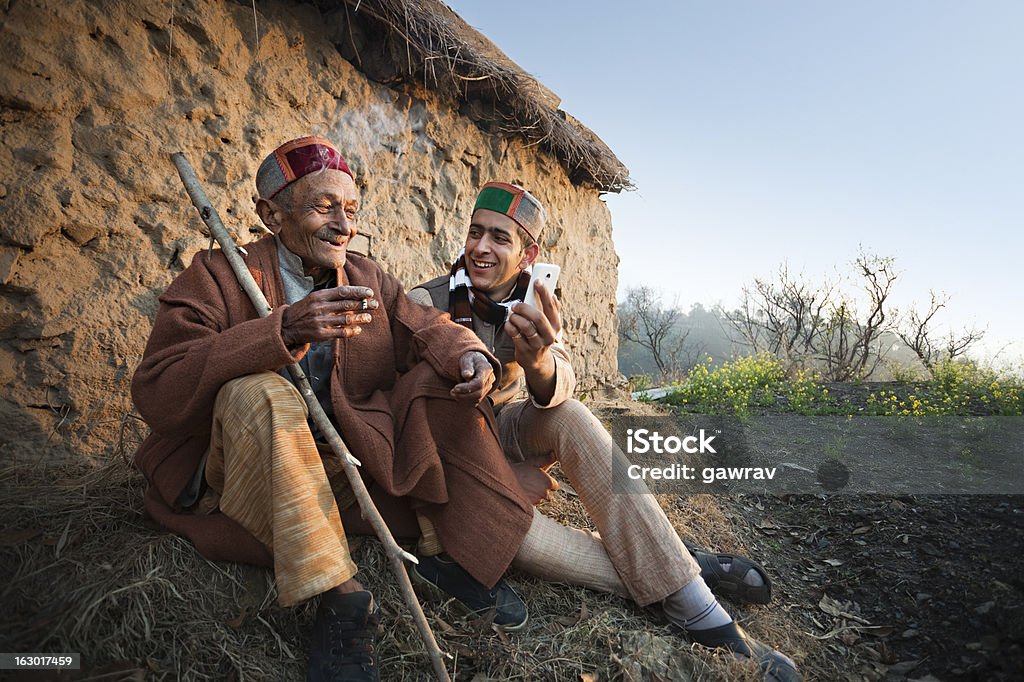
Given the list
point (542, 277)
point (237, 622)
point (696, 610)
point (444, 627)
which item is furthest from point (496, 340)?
point (237, 622)

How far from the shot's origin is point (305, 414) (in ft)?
5.38

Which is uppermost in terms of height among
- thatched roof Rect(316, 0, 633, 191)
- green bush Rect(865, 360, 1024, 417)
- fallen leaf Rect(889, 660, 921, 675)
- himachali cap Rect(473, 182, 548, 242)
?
thatched roof Rect(316, 0, 633, 191)

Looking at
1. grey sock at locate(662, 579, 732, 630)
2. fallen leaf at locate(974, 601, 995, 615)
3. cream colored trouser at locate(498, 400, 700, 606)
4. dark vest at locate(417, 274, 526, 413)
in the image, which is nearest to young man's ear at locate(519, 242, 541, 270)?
dark vest at locate(417, 274, 526, 413)

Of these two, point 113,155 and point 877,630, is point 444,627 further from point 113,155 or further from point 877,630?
point 113,155

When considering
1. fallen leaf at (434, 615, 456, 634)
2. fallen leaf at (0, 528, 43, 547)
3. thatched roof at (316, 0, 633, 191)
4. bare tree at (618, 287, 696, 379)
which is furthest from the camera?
bare tree at (618, 287, 696, 379)

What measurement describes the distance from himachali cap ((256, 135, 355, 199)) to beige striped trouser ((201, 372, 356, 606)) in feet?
2.54

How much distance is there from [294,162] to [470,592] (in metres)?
1.60

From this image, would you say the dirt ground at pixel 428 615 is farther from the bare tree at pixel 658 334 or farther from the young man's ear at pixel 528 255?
the bare tree at pixel 658 334

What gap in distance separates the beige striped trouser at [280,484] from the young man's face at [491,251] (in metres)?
1.05

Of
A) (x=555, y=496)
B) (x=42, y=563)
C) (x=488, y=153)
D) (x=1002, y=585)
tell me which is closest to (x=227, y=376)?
(x=42, y=563)

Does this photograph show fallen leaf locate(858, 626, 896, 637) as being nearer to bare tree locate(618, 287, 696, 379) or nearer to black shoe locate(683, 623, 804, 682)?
black shoe locate(683, 623, 804, 682)

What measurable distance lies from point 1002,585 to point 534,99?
4113mm

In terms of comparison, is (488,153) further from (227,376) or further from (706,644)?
(706,644)

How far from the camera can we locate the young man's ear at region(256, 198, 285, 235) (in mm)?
2070
